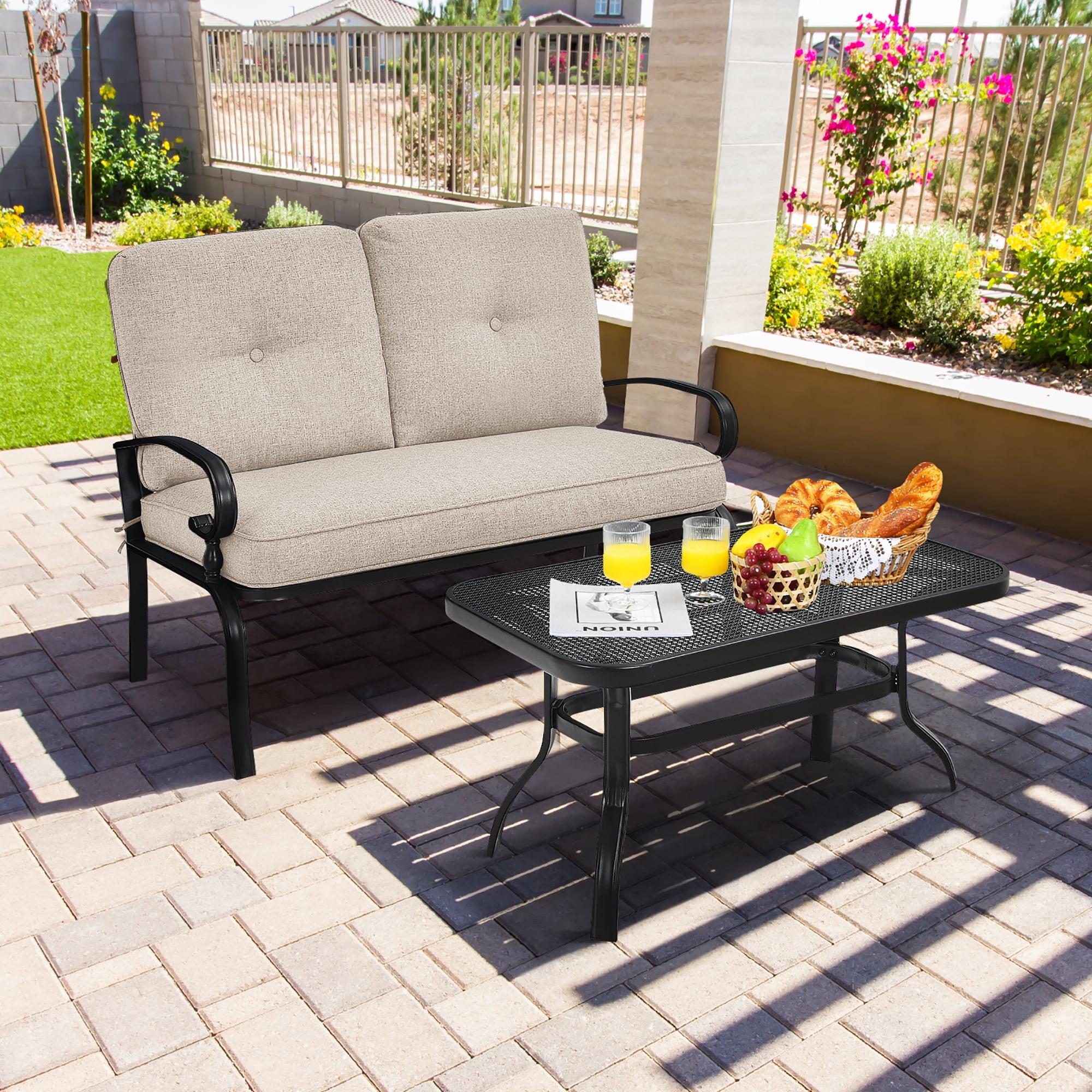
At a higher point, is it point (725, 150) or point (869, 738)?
point (725, 150)

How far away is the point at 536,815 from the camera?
2873 millimetres

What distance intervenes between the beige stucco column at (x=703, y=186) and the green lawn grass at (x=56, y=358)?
8.81 ft

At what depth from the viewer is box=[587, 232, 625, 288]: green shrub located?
289 inches

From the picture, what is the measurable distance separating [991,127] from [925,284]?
42.4 inches

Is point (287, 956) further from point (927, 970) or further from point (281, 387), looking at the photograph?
point (281, 387)

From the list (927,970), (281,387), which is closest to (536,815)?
(927,970)

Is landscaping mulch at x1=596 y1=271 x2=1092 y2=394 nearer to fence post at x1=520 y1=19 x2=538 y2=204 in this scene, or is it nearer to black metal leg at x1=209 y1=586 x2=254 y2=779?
fence post at x1=520 y1=19 x2=538 y2=204

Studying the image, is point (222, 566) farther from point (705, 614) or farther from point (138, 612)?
point (705, 614)

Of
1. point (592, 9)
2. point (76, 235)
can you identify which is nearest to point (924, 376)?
point (76, 235)

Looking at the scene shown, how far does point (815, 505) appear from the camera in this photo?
2.94 m

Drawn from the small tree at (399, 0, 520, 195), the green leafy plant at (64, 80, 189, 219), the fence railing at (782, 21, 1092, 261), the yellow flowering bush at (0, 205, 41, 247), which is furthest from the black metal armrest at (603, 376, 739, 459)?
the green leafy plant at (64, 80, 189, 219)

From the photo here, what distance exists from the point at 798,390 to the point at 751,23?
1674 millimetres

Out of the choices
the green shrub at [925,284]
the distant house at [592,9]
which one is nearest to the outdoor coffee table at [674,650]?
the green shrub at [925,284]

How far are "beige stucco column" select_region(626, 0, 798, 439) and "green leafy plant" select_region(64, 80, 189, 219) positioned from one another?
8.47 meters
